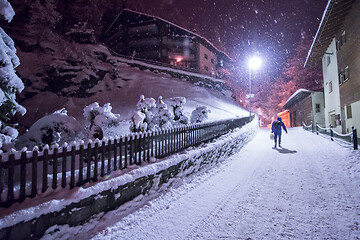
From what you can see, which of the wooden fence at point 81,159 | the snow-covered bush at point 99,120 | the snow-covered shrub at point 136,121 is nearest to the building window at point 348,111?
the wooden fence at point 81,159

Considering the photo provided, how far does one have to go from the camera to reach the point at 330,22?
A: 14.6 meters

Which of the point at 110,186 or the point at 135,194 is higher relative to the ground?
the point at 110,186

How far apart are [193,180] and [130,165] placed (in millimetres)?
2232

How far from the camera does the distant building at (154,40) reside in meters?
39.2

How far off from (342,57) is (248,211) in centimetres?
1677

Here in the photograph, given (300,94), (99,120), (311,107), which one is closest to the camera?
(99,120)

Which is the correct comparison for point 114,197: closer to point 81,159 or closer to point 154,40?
point 81,159

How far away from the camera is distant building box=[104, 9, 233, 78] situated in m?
39.2

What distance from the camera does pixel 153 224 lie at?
147 inches

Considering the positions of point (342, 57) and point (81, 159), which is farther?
point (342, 57)

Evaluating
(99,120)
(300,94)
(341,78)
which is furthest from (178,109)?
(300,94)

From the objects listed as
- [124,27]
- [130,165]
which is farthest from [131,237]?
[124,27]

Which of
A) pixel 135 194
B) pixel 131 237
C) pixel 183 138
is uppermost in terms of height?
pixel 183 138

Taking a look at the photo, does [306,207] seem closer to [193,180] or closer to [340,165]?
[193,180]
